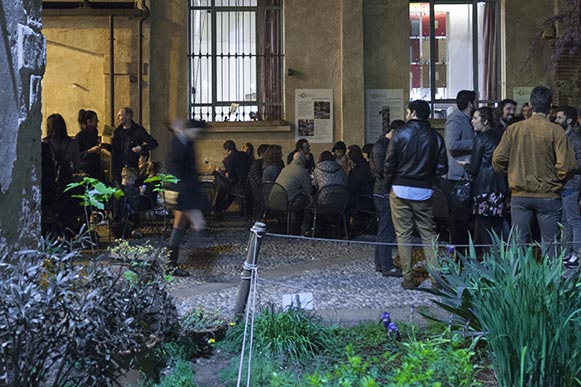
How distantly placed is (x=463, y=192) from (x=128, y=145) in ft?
20.0

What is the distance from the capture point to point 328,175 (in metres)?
13.6

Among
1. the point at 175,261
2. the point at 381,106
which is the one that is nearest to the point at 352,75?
the point at 381,106

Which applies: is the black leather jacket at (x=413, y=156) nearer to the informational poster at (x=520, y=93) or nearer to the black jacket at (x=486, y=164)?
the black jacket at (x=486, y=164)

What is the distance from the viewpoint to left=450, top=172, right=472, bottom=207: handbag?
33.4ft

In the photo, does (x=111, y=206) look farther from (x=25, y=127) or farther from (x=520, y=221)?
(x=25, y=127)

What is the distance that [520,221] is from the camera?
27.7 ft

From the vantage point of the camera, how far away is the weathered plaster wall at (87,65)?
18.0 metres

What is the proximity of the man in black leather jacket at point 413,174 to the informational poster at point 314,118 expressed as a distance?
29.6 feet

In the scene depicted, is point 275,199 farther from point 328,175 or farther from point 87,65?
point 87,65

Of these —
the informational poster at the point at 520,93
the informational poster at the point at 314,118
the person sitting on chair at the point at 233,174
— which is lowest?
the person sitting on chair at the point at 233,174

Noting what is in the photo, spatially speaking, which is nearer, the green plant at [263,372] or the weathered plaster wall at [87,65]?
the green plant at [263,372]

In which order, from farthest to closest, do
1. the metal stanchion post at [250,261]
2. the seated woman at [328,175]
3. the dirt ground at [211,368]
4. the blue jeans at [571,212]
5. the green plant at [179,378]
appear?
the seated woman at [328,175], the blue jeans at [571,212], the metal stanchion post at [250,261], the dirt ground at [211,368], the green plant at [179,378]

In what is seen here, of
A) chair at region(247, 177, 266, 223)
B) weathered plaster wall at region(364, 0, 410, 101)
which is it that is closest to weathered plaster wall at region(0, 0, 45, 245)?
chair at region(247, 177, 266, 223)

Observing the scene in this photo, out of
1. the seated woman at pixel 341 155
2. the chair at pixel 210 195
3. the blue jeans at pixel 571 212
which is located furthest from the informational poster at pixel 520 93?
the blue jeans at pixel 571 212
